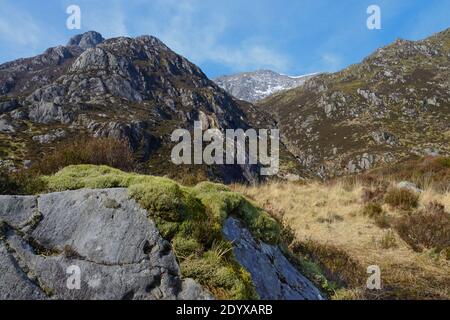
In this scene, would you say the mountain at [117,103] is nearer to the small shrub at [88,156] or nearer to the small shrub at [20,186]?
the small shrub at [88,156]

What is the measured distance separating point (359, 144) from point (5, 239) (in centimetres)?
12566

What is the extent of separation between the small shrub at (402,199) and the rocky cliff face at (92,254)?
8.61 m

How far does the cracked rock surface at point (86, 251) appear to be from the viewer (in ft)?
14.6

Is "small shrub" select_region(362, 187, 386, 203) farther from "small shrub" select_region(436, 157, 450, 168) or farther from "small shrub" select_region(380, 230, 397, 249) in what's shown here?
"small shrub" select_region(436, 157, 450, 168)

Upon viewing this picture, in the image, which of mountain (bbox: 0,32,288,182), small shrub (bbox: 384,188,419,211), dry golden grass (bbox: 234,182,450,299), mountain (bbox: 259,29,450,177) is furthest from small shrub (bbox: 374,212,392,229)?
mountain (bbox: 259,29,450,177)

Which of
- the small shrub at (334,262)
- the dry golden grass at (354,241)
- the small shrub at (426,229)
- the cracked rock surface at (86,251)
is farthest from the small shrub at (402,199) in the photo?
the cracked rock surface at (86,251)

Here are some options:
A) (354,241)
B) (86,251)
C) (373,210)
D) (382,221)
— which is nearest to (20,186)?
(86,251)

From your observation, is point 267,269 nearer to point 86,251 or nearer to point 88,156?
point 86,251

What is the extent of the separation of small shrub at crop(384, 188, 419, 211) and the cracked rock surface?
34.3ft

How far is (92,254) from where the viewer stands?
15.8 ft

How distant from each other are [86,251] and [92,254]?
0.10 meters
